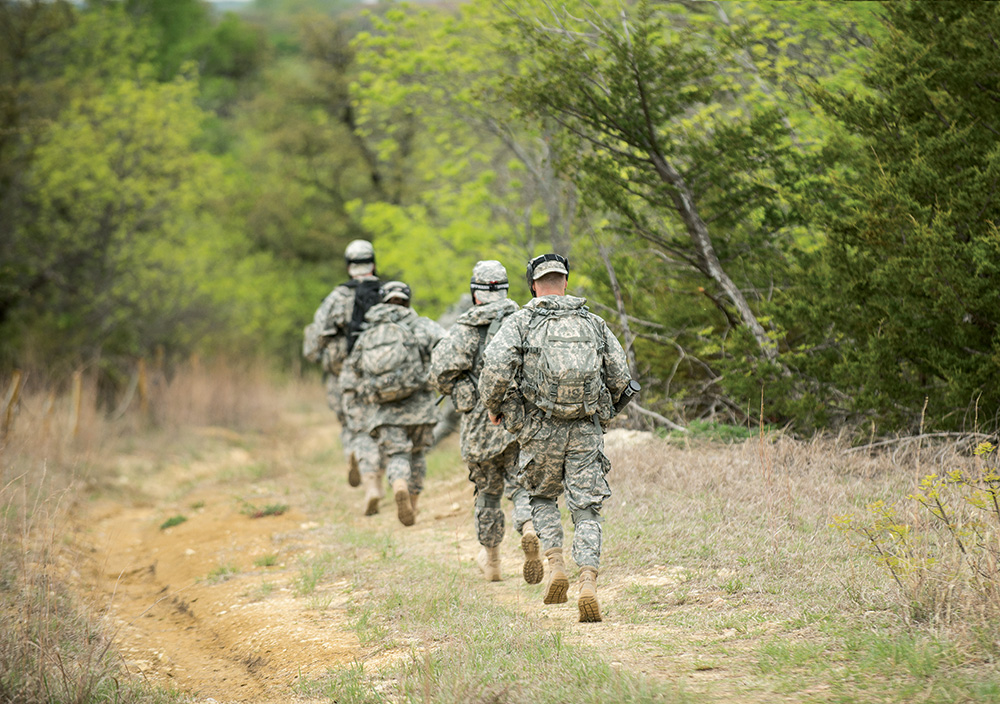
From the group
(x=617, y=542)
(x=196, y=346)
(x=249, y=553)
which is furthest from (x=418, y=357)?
(x=196, y=346)

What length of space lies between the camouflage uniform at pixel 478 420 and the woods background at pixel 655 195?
10.2ft

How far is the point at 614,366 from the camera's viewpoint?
4969mm

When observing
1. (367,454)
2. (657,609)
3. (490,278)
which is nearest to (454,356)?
(490,278)

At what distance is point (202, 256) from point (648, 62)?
14.2 metres

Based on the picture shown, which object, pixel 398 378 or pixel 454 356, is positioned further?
pixel 398 378

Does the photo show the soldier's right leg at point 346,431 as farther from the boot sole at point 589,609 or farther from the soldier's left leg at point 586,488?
the boot sole at point 589,609

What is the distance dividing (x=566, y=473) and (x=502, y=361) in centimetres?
75

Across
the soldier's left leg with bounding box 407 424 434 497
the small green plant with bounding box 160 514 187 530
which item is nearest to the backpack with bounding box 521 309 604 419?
the soldier's left leg with bounding box 407 424 434 497

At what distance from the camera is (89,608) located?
5242 millimetres

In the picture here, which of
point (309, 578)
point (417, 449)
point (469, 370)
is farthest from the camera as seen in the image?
point (417, 449)

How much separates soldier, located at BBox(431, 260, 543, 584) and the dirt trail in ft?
1.29

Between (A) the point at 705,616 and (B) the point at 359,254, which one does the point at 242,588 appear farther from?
(B) the point at 359,254

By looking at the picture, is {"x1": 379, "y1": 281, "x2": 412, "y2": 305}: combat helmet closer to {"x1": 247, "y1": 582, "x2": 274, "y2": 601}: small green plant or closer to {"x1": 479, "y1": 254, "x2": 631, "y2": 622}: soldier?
{"x1": 247, "y1": 582, "x2": 274, "y2": 601}: small green plant

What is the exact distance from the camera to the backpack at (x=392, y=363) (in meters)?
7.82
